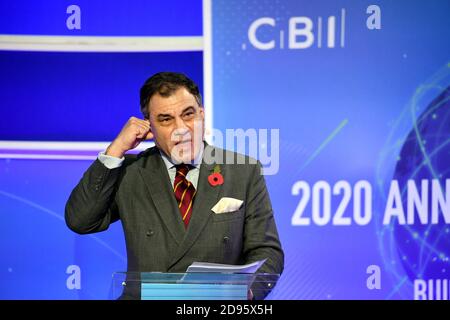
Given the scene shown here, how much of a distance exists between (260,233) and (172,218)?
41cm

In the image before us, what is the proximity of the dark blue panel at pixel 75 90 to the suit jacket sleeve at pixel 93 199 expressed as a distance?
115 centimetres

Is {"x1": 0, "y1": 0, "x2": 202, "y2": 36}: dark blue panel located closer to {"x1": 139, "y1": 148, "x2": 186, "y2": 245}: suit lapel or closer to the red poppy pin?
{"x1": 139, "y1": 148, "x2": 186, "y2": 245}: suit lapel

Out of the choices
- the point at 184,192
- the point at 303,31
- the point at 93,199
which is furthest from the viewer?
the point at 303,31

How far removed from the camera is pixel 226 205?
10.6 feet

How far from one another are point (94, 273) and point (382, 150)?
1.98 meters

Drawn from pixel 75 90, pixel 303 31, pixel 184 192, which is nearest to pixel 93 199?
pixel 184 192

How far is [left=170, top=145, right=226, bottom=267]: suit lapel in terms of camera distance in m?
3.15

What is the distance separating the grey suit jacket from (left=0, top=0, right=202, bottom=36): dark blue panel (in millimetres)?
1312

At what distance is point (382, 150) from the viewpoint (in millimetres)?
4434

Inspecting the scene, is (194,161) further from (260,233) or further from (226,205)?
(260,233)

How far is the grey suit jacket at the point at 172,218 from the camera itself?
318 cm
